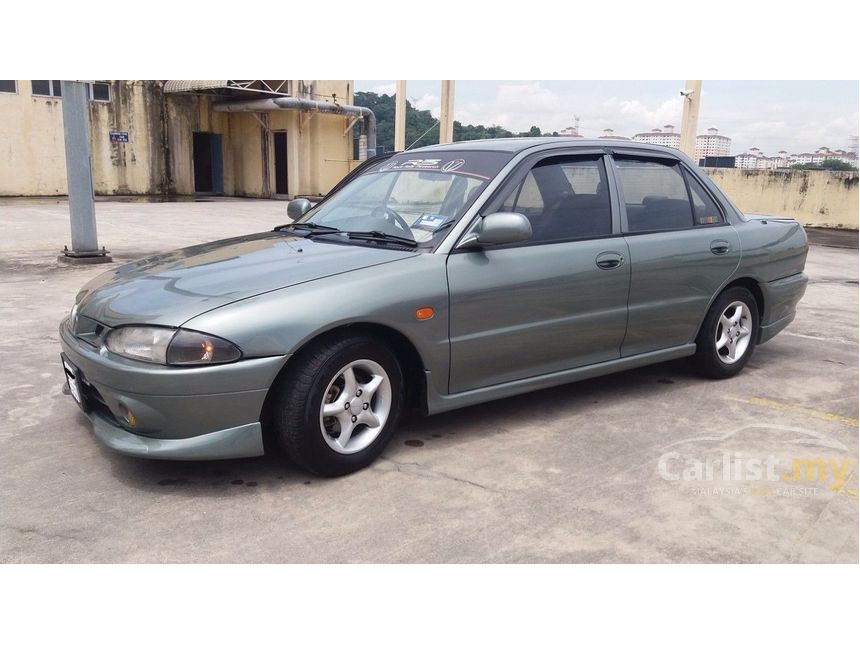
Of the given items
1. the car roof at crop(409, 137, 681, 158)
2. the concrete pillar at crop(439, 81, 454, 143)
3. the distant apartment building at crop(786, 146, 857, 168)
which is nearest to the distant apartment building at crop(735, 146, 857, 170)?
the distant apartment building at crop(786, 146, 857, 168)

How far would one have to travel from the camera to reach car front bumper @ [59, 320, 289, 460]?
308 cm

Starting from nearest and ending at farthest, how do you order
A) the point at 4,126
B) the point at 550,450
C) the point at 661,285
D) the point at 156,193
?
the point at 550,450 < the point at 661,285 < the point at 4,126 < the point at 156,193

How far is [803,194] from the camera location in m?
20.0

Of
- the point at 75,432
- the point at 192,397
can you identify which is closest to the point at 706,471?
the point at 192,397

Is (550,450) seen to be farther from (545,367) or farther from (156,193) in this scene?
(156,193)

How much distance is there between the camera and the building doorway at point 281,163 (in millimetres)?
27828

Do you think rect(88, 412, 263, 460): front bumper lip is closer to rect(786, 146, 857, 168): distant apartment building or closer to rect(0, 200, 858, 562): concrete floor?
rect(0, 200, 858, 562): concrete floor

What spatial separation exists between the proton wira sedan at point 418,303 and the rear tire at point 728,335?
0.6 inches

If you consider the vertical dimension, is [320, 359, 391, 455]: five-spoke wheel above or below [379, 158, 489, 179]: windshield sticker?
below

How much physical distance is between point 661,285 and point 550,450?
4.64ft

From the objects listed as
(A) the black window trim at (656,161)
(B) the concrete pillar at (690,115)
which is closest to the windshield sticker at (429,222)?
(A) the black window trim at (656,161)

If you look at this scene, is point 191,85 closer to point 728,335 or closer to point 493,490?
point 728,335

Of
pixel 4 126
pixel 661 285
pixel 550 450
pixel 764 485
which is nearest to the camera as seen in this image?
pixel 764 485

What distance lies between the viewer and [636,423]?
4.27m
